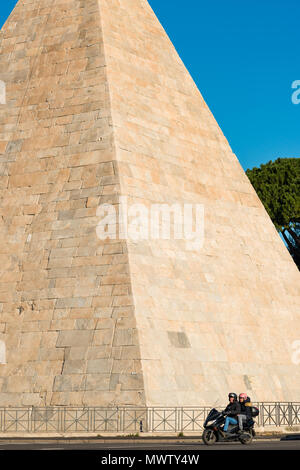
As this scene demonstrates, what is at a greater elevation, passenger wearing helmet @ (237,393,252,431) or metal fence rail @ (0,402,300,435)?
metal fence rail @ (0,402,300,435)

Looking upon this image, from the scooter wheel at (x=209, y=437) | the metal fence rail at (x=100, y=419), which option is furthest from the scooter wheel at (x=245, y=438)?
the metal fence rail at (x=100, y=419)

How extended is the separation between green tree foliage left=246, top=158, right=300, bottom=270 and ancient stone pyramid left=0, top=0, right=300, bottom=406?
862 inches

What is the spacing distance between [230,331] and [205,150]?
24.3ft

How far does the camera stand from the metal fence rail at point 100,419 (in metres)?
23.6

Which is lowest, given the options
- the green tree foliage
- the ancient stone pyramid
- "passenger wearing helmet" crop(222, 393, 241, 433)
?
"passenger wearing helmet" crop(222, 393, 241, 433)

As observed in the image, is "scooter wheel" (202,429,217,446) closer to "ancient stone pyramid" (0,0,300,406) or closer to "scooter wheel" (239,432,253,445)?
"scooter wheel" (239,432,253,445)

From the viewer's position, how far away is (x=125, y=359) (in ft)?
80.0

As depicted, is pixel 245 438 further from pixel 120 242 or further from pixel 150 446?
pixel 120 242

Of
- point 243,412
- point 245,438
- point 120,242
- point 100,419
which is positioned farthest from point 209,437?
point 120,242

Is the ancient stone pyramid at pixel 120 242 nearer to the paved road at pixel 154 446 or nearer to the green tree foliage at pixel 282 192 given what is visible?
the paved road at pixel 154 446

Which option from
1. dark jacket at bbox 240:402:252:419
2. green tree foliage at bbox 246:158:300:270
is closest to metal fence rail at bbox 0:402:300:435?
dark jacket at bbox 240:402:252:419

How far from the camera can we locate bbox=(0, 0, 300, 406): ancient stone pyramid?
82.6ft
